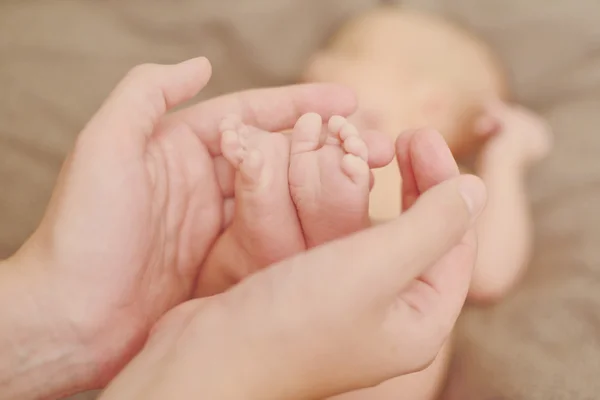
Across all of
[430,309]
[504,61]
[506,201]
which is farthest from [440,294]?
[504,61]

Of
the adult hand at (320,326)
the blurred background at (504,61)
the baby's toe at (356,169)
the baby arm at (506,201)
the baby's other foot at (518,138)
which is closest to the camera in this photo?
the adult hand at (320,326)

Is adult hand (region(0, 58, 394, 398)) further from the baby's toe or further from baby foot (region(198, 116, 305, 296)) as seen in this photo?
the baby's toe

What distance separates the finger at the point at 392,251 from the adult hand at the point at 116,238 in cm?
21

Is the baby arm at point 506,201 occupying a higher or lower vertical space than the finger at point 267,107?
lower

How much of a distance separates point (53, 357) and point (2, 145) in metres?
0.39

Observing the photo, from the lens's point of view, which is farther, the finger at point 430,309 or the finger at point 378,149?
the finger at point 378,149

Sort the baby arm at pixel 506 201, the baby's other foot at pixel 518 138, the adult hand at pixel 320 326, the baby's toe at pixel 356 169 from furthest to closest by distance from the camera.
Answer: the baby's other foot at pixel 518 138 → the baby arm at pixel 506 201 → the baby's toe at pixel 356 169 → the adult hand at pixel 320 326

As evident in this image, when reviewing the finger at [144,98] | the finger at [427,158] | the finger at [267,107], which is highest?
the finger at [144,98]

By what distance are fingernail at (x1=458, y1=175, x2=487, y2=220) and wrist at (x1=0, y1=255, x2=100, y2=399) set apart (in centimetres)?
37

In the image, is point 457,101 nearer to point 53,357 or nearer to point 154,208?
point 154,208

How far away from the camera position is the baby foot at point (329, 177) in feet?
1.78

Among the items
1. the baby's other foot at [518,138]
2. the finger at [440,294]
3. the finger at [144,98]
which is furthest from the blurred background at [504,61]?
the finger at [144,98]

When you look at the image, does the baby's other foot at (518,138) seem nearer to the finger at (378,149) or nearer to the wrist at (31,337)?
the finger at (378,149)

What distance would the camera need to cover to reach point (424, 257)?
0.45 meters
